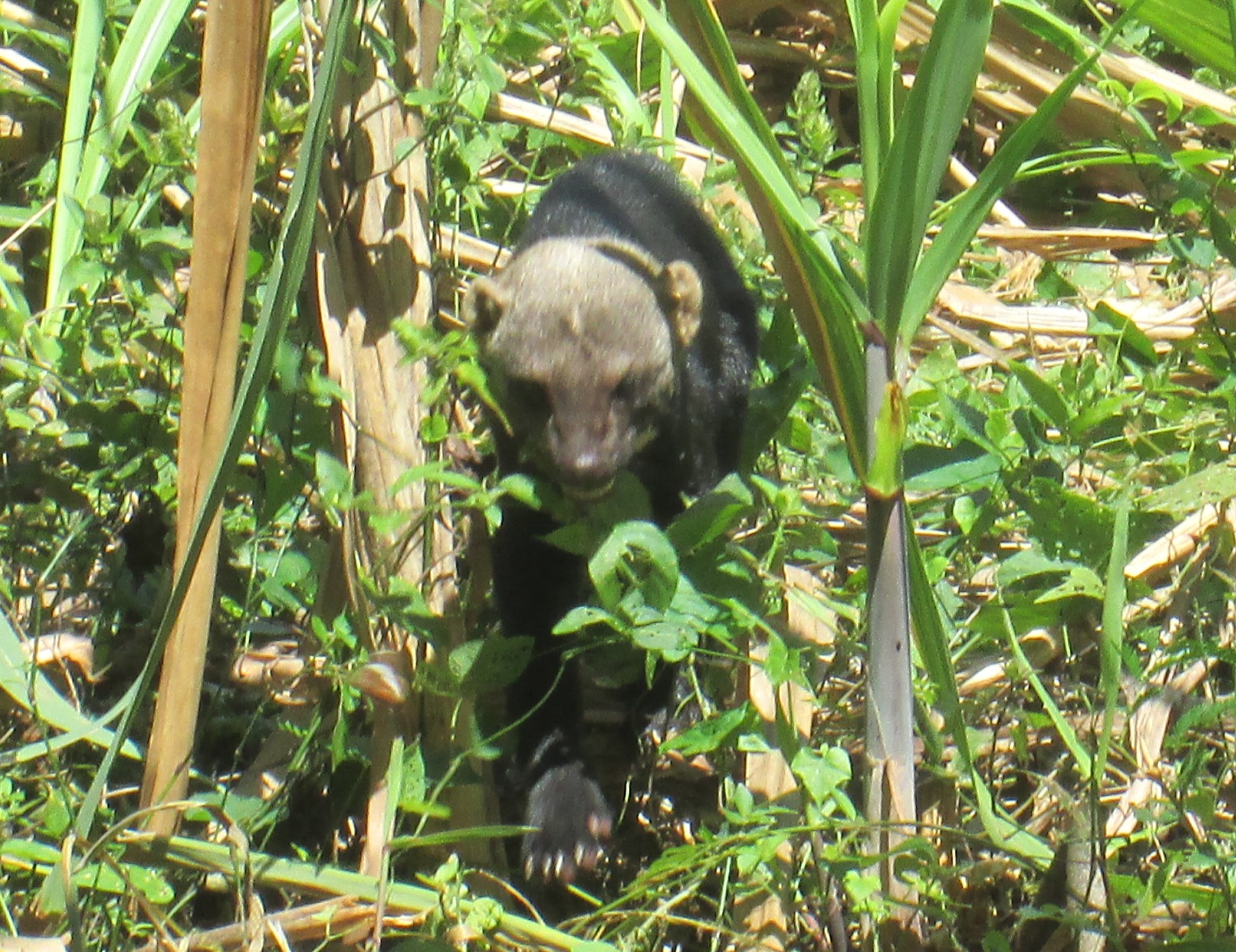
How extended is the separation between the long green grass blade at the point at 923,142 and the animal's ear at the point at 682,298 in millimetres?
1303

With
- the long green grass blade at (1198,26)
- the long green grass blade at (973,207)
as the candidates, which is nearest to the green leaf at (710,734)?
the long green grass blade at (973,207)

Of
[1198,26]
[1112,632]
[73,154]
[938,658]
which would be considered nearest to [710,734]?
[938,658]

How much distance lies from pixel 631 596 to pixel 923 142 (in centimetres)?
97

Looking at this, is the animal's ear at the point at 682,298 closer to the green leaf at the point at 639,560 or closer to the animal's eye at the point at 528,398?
the animal's eye at the point at 528,398

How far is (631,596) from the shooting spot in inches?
112

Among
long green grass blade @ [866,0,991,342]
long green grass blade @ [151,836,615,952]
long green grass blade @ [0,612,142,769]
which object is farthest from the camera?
long green grass blade @ [0,612,142,769]

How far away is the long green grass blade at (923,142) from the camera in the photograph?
2.38 m

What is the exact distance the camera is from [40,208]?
405cm

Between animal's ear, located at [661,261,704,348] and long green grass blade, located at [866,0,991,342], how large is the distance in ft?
4.28

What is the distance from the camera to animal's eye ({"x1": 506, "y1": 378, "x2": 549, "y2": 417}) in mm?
3576

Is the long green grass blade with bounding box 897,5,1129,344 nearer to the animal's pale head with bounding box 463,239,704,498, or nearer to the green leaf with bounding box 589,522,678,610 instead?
the green leaf with bounding box 589,522,678,610

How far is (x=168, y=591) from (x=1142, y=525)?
6.54ft

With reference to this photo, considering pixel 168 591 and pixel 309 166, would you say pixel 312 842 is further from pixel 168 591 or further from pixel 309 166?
pixel 309 166

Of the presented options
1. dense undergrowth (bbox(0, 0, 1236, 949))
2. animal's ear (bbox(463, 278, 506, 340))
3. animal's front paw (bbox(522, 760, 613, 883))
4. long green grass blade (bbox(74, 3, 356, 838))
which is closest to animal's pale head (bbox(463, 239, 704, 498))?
animal's ear (bbox(463, 278, 506, 340))
